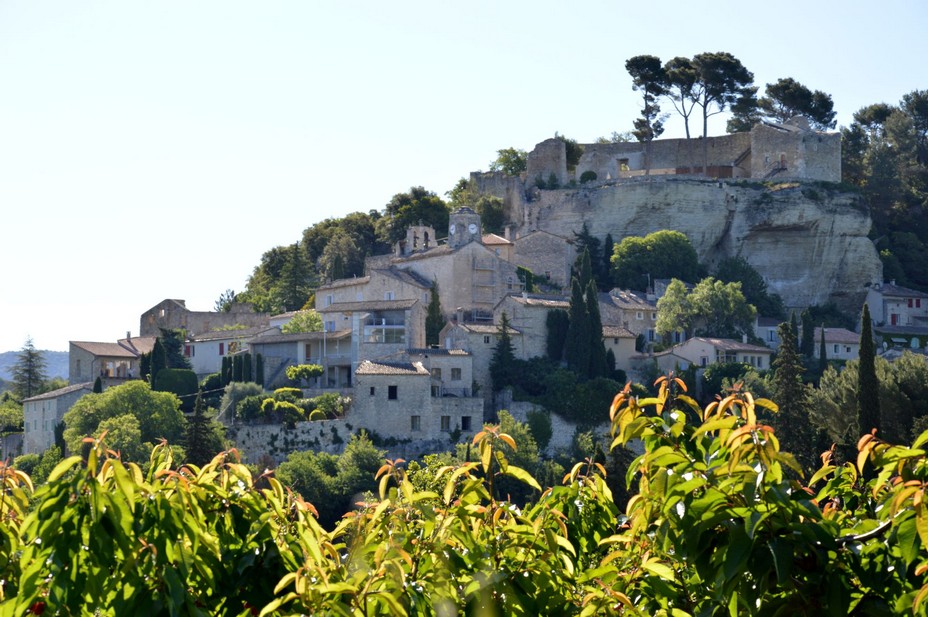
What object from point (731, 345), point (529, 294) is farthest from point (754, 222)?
point (529, 294)

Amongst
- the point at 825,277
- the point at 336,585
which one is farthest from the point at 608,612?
the point at 825,277

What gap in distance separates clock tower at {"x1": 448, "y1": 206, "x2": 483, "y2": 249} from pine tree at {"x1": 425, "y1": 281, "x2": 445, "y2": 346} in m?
5.19

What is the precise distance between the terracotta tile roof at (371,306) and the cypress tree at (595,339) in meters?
6.86

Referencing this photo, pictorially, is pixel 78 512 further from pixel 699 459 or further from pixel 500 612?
pixel 699 459

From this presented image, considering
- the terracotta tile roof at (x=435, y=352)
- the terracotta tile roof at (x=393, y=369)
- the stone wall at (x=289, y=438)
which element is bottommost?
the stone wall at (x=289, y=438)

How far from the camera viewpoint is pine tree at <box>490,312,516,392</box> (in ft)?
178

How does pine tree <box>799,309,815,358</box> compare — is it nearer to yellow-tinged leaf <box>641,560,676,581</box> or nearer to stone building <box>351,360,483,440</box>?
stone building <box>351,360,483,440</box>

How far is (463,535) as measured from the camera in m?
7.89

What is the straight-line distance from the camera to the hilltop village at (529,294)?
52000 mm

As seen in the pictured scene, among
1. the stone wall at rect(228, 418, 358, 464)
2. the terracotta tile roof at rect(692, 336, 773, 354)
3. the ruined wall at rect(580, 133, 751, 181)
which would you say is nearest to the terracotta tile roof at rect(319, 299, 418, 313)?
the stone wall at rect(228, 418, 358, 464)

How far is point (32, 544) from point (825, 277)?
70.1 m

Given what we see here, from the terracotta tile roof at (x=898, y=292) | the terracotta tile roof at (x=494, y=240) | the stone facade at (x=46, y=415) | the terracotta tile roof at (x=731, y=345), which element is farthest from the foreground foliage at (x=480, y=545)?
the terracotta tile roof at (x=898, y=292)

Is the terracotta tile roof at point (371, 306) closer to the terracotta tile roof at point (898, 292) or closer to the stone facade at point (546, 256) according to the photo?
the stone facade at point (546, 256)

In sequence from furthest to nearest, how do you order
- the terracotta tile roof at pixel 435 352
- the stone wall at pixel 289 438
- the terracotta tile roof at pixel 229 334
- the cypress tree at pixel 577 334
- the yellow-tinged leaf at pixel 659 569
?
the terracotta tile roof at pixel 229 334 → the cypress tree at pixel 577 334 → the terracotta tile roof at pixel 435 352 → the stone wall at pixel 289 438 → the yellow-tinged leaf at pixel 659 569
